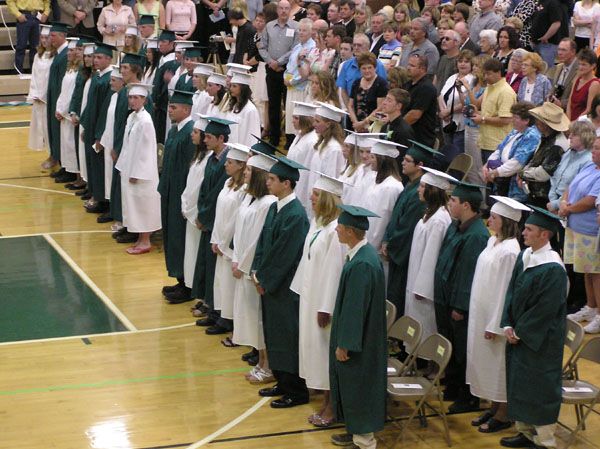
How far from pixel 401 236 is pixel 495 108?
410cm

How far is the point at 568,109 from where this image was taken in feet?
42.0

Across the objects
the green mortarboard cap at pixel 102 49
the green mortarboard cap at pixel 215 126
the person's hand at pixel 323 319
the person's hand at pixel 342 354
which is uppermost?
the green mortarboard cap at pixel 102 49

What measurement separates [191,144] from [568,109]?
14.6ft

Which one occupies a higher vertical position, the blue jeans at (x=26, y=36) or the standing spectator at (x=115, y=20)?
the standing spectator at (x=115, y=20)

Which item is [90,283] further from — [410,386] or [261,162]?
[410,386]

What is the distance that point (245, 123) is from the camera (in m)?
13.2

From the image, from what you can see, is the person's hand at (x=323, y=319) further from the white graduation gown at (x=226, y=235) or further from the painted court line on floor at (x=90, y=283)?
the painted court line on floor at (x=90, y=283)

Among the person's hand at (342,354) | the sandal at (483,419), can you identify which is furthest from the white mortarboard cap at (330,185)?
the sandal at (483,419)

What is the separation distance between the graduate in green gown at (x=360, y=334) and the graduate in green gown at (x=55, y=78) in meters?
9.61

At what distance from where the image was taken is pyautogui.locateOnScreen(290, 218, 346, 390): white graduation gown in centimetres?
860

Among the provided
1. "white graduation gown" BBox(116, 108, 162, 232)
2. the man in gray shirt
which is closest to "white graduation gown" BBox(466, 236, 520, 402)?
"white graduation gown" BBox(116, 108, 162, 232)

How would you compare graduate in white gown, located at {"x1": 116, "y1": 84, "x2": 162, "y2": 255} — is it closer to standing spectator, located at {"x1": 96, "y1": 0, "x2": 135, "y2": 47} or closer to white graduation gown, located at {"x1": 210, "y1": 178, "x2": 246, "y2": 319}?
white graduation gown, located at {"x1": 210, "y1": 178, "x2": 246, "y2": 319}

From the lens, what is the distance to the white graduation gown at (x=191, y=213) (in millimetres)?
11305

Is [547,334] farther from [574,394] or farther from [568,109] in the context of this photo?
[568,109]
